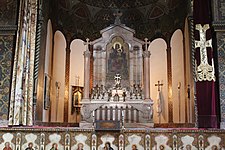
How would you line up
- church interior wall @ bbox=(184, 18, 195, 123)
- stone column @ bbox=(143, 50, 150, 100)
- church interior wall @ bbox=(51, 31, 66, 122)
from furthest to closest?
church interior wall @ bbox=(51, 31, 66, 122) → stone column @ bbox=(143, 50, 150, 100) → church interior wall @ bbox=(184, 18, 195, 123)

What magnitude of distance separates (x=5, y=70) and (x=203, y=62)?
5421mm

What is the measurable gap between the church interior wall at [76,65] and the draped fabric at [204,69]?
20.1ft

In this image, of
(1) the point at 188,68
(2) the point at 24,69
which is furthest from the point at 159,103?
(2) the point at 24,69

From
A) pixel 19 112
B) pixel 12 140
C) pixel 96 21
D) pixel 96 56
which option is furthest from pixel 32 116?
pixel 96 21

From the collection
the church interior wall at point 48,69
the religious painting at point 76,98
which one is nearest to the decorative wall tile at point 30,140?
the church interior wall at point 48,69

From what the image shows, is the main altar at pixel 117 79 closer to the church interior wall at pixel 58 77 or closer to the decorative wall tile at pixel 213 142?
the church interior wall at pixel 58 77

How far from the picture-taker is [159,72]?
1395 cm

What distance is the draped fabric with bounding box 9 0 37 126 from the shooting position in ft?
28.9

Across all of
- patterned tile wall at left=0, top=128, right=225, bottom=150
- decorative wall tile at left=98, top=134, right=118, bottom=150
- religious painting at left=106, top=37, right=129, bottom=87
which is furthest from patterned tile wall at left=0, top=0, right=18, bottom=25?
religious painting at left=106, top=37, right=129, bottom=87

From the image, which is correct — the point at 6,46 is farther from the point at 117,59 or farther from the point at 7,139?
the point at 117,59

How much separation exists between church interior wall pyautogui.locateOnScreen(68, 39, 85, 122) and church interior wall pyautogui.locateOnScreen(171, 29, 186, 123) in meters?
3.77

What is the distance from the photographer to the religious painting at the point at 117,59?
13.1 m

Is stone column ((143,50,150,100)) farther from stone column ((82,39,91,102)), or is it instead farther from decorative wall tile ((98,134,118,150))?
decorative wall tile ((98,134,118,150))

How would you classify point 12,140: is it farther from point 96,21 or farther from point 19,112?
point 96,21
